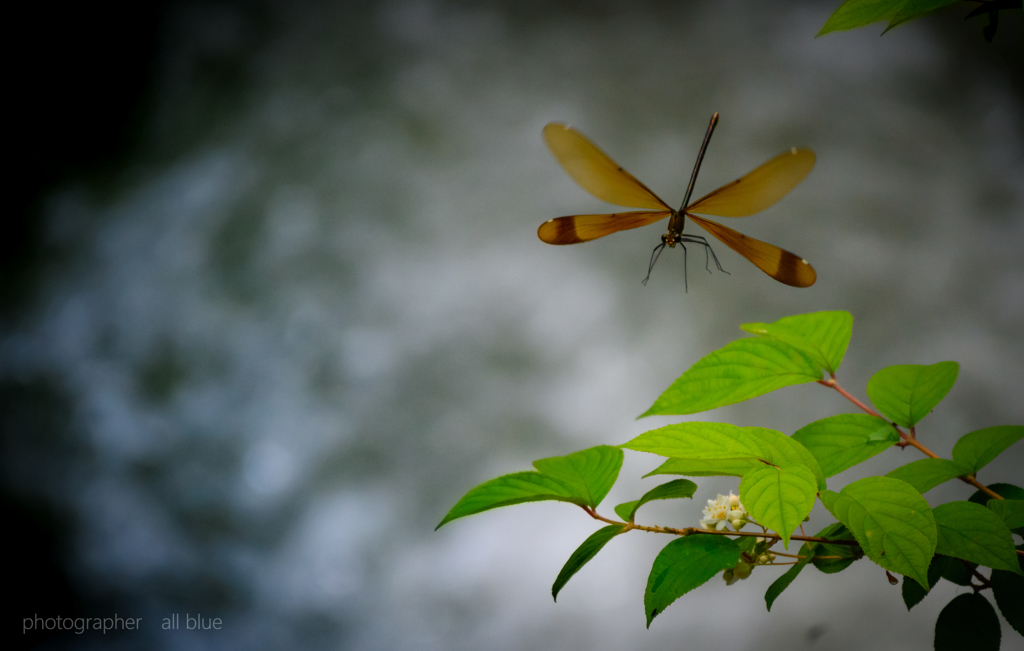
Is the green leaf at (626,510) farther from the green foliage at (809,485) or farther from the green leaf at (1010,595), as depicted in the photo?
the green leaf at (1010,595)

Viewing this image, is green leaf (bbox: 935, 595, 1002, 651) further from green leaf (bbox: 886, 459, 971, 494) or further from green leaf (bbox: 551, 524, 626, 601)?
green leaf (bbox: 551, 524, 626, 601)

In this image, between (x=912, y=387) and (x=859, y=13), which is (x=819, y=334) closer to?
(x=912, y=387)

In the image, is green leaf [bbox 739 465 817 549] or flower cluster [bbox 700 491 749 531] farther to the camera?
flower cluster [bbox 700 491 749 531]

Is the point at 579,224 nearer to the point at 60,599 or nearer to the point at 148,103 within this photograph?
the point at 60,599

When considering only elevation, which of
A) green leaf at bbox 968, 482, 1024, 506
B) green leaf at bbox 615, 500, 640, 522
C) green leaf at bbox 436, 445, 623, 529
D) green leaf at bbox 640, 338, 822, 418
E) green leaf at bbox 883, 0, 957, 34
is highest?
green leaf at bbox 883, 0, 957, 34

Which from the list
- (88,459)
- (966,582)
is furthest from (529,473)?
(88,459)

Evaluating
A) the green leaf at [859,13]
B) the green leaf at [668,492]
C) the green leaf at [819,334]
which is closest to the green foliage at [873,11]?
the green leaf at [859,13]

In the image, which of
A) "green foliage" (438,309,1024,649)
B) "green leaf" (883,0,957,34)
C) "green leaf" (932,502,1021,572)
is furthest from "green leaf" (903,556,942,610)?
"green leaf" (883,0,957,34)
